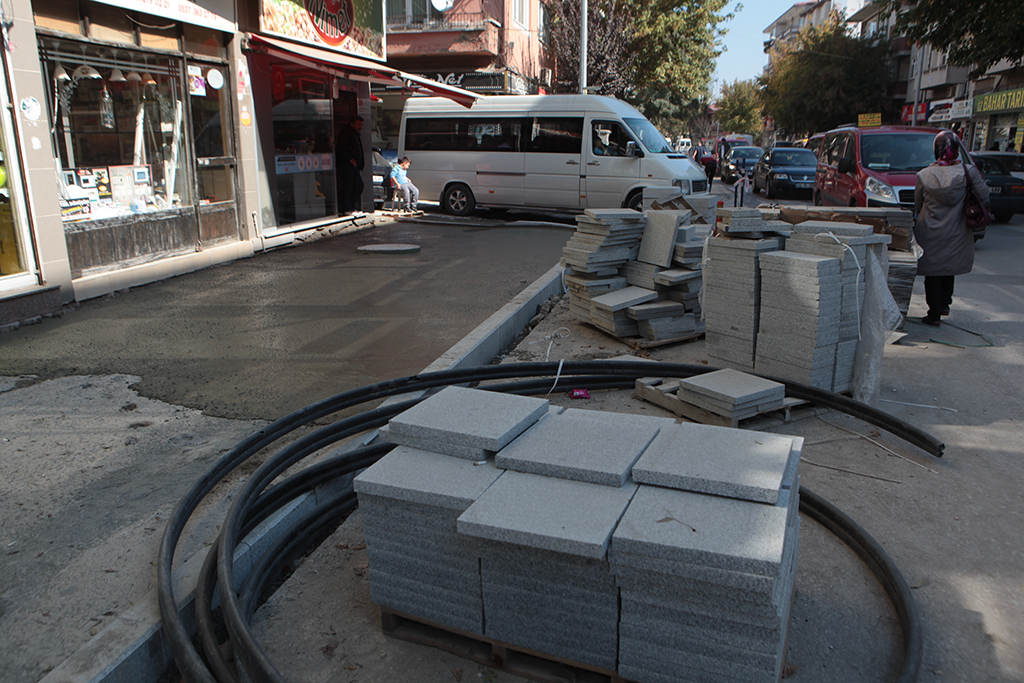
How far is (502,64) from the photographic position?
1120 inches

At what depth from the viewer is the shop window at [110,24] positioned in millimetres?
8922

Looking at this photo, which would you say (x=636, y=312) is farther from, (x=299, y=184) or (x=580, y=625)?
(x=299, y=184)

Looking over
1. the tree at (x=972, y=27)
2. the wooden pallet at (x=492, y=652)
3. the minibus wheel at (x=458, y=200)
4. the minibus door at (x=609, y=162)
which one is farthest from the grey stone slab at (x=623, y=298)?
the tree at (x=972, y=27)

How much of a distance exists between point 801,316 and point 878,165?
9815 millimetres

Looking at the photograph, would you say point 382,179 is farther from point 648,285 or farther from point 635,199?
point 648,285

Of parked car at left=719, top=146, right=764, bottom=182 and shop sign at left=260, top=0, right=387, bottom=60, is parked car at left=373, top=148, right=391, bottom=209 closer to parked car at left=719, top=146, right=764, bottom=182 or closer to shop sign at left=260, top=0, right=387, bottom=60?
shop sign at left=260, top=0, right=387, bottom=60

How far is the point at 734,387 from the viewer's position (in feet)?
16.6

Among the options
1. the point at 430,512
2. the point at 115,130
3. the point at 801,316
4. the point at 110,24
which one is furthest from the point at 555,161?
the point at 430,512

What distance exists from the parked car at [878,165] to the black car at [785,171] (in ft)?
29.3

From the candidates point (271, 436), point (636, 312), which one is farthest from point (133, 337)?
point (636, 312)

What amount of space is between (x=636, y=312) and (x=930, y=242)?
10.5 feet

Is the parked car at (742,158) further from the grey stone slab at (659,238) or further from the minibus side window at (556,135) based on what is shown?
the grey stone slab at (659,238)

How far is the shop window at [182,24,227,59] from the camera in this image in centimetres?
1063

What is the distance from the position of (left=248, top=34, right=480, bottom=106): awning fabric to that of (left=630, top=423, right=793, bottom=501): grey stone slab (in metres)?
11.1
